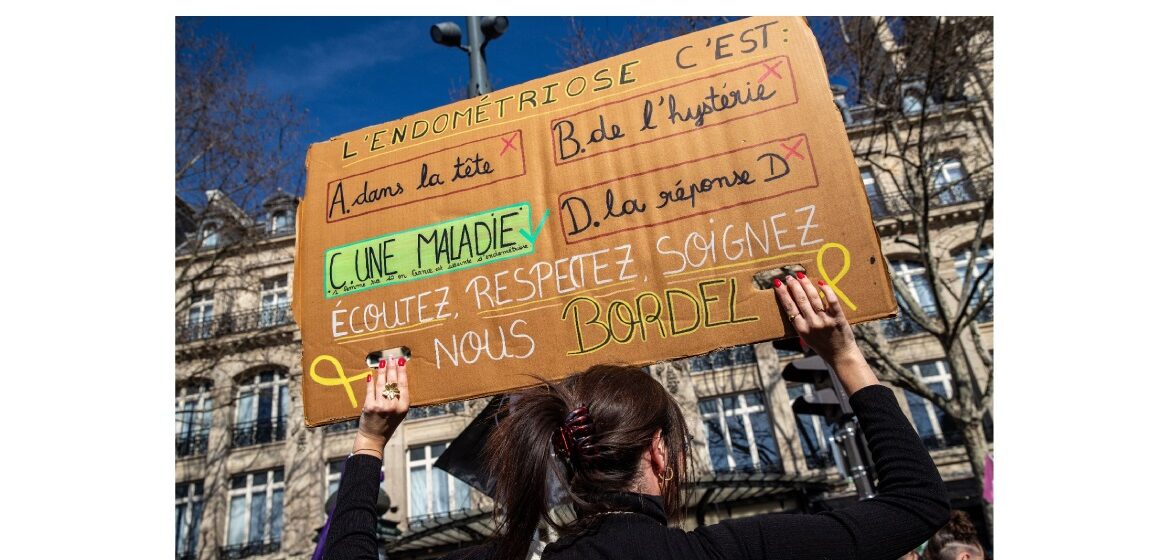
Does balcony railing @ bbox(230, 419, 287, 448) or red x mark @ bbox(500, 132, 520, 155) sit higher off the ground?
red x mark @ bbox(500, 132, 520, 155)

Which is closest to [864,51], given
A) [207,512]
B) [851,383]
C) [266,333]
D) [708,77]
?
[708,77]

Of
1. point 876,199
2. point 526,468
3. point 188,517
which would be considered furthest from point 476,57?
point 188,517

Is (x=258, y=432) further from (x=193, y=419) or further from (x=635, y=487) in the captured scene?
(x=635, y=487)

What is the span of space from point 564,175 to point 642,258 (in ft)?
1.71

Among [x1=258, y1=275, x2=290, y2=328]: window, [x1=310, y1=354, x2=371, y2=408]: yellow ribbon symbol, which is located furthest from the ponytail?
[x1=258, y1=275, x2=290, y2=328]: window

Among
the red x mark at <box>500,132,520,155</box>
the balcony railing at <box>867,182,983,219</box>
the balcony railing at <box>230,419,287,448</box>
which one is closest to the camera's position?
the red x mark at <box>500,132,520,155</box>

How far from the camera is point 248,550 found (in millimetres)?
18891

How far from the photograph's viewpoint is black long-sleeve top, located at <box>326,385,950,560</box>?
55.1 inches

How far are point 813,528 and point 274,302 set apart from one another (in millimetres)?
23596

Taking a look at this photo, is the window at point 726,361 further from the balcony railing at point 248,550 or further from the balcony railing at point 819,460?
the balcony railing at point 248,550

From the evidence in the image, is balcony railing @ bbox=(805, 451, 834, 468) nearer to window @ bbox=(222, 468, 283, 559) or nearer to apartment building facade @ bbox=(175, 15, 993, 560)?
apartment building facade @ bbox=(175, 15, 993, 560)

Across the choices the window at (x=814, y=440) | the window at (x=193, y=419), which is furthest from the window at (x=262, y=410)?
the window at (x=814, y=440)

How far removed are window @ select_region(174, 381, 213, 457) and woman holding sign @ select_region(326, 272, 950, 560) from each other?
21796 millimetres

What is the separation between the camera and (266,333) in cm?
2134
